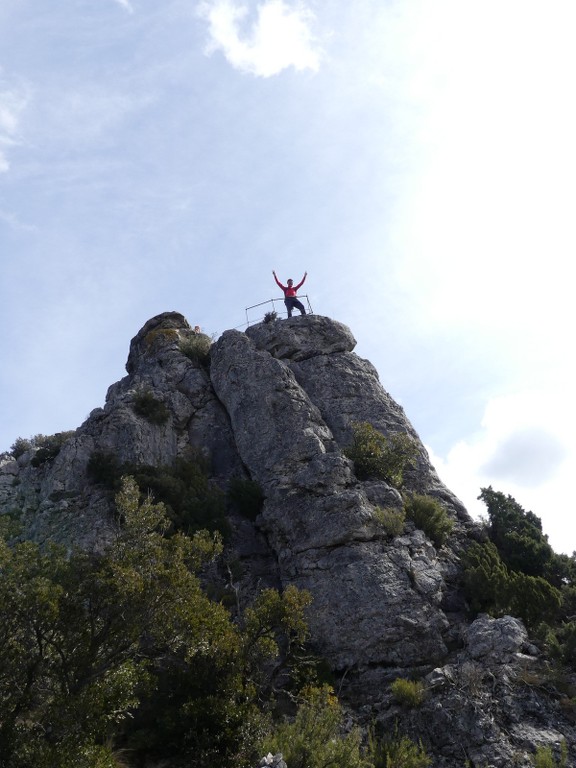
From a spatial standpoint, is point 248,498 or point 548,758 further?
point 248,498

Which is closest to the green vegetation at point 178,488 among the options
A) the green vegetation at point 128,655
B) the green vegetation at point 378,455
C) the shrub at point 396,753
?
the green vegetation at point 378,455

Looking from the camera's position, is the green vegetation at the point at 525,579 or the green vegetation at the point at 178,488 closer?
the green vegetation at the point at 525,579

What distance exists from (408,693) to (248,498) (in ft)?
34.8

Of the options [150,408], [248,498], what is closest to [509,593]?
[248,498]

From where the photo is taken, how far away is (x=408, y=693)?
16.8m

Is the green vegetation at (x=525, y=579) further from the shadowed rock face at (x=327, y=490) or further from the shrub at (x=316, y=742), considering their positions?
the shrub at (x=316, y=742)

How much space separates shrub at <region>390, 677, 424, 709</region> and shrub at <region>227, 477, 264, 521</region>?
9.89 metres

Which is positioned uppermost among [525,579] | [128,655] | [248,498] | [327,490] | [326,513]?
[248,498]

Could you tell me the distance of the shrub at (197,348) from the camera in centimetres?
3547

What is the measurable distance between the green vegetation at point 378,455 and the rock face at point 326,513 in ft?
3.71

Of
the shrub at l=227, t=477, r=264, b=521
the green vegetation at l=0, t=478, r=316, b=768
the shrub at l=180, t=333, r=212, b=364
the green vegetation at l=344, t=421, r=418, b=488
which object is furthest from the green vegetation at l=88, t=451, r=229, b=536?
the shrub at l=180, t=333, r=212, b=364

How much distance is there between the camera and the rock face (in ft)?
55.1

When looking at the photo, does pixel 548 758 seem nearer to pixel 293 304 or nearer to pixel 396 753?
pixel 396 753

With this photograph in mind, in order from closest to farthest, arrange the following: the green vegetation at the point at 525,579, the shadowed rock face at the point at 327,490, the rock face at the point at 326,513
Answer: the rock face at the point at 326,513 → the green vegetation at the point at 525,579 → the shadowed rock face at the point at 327,490
